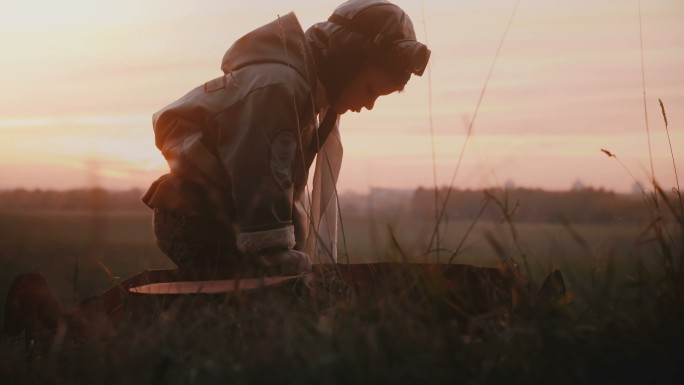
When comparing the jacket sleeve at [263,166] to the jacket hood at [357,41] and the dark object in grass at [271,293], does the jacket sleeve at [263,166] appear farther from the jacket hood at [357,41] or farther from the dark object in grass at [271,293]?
the jacket hood at [357,41]

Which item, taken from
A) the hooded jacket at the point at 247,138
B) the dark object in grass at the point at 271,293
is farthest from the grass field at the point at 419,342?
the hooded jacket at the point at 247,138

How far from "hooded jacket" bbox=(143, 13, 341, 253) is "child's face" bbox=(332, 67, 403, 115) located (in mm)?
144

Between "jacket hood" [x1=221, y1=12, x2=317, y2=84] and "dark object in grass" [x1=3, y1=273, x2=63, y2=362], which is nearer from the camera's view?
"dark object in grass" [x1=3, y1=273, x2=63, y2=362]

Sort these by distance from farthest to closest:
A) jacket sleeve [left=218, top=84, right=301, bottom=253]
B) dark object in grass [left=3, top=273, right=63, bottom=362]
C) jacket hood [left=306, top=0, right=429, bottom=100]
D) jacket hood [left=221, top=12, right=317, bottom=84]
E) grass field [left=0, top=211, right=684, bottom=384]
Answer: jacket hood [left=306, top=0, right=429, bottom=100]
jacket hood [left=221, top=12, right=317, bottom=84]
jacket sleeve [left=218, top=84, right=301, bottom=253]
dark object in grass [left=3, top=273, right=63, bottom=362]
grass field [left=0, top=211, right=684, bottom=384]

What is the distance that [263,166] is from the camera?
131 inches

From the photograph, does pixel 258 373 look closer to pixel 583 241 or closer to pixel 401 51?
pixel 583 241

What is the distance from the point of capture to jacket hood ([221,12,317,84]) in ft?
12.1

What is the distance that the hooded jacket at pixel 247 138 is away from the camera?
3338 mm

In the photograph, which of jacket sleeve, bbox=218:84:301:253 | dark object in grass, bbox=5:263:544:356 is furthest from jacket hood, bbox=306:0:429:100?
dark object in grass, bbox=5:263:544:356

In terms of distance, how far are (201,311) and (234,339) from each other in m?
0.24

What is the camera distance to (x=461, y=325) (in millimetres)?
2143

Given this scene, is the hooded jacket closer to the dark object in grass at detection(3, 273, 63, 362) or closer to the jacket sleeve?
the jacket sleeve

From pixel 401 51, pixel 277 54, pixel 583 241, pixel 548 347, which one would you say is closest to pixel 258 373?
pixel 548 347

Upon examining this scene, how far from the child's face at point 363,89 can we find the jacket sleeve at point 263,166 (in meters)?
0.59
